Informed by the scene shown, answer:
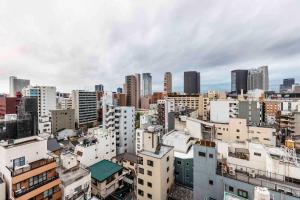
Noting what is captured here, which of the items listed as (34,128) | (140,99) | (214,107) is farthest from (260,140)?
(140,99)

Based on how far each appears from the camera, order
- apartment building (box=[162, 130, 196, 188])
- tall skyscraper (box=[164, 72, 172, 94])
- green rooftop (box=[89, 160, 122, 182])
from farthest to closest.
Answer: tall skyscraper (box=[164, 72, 172, 94]) < green rooftop (box=[89, 160, 122, 182]) < apartment building (box=[162, 130, 196, 188])

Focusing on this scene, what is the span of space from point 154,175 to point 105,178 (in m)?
11.9

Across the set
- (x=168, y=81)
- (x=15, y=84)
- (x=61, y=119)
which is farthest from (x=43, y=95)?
(x=168, y=81)

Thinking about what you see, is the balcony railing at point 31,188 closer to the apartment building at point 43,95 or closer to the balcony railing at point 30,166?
the balcony railing at point 30,166

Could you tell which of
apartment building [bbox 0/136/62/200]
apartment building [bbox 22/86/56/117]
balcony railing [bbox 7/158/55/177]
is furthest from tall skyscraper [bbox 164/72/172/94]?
balcony railing [bbox 7/158/55/177]

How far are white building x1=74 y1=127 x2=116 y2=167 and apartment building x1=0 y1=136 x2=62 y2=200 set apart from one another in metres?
14.3

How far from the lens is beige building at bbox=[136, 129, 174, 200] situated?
23.2 m

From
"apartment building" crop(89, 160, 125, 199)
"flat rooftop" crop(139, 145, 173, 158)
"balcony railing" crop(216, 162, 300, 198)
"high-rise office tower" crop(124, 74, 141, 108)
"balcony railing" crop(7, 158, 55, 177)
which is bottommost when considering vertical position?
"apartment building" crop(89, 160, 125, 199)

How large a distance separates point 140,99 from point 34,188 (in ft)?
415

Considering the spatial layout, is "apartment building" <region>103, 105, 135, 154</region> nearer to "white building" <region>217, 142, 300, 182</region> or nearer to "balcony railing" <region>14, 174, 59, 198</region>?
"white building" <region>217, 142, 300, 182</region>

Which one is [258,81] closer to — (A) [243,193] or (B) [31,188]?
(A) [243,193]

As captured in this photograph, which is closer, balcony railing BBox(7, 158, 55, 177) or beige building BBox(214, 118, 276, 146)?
balcony railing BBox(7, 158, 55, 177)

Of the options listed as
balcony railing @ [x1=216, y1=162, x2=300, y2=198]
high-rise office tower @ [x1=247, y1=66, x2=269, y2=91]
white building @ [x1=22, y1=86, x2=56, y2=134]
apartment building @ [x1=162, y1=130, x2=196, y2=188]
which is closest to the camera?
balcony railing @ [x1=216, y1=162, x2=300, y2=198]

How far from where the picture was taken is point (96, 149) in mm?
37969
